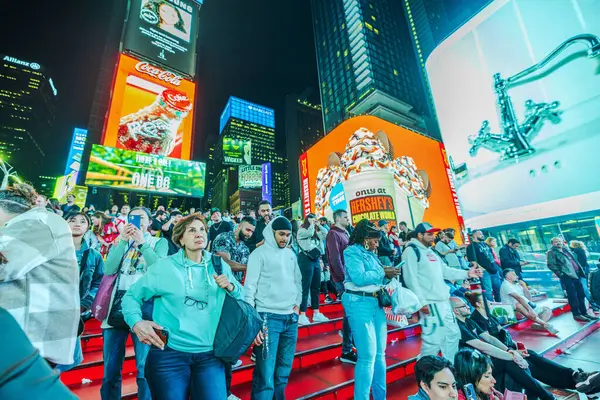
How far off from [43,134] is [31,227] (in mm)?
149136

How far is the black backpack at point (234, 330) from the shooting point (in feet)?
5.83

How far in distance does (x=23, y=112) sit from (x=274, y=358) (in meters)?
136

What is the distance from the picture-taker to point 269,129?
96562 mm

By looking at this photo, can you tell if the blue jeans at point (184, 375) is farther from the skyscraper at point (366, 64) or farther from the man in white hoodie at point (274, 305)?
the skyscraper at point (366, 64)

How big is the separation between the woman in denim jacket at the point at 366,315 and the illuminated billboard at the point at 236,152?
1261 inches

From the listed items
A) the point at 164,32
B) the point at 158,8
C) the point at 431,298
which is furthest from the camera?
the point at 158,8

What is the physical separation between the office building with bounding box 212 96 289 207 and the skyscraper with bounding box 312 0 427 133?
28489mm

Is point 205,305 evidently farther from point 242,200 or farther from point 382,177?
point 242,200

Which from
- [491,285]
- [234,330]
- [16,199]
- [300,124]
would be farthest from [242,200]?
[16,199]

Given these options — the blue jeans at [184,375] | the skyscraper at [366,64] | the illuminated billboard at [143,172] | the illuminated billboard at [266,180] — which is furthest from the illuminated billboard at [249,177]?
the blue jeans at [184,375]

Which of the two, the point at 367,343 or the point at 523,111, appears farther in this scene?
the point at 523,111

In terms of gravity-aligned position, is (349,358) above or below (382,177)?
below

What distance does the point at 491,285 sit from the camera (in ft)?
22.2

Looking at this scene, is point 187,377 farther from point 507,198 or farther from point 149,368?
point 507,198
